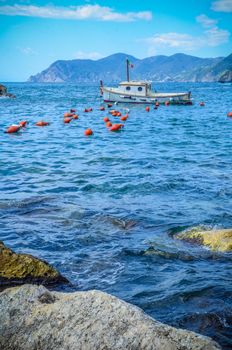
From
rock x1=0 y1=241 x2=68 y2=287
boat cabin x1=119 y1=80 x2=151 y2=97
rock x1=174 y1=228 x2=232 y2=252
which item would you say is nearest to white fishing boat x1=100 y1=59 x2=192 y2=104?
boat cabin x1=119 y1=80 x2=151 y2=97

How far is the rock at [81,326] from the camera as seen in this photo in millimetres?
3441

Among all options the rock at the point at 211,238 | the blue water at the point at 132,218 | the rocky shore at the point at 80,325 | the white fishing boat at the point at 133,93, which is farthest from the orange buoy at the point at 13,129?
the rocky shore at the point at 80,325

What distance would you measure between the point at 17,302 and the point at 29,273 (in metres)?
1.90

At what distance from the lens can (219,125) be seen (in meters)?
33.5

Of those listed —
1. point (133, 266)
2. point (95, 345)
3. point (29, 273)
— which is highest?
point (95, 345)

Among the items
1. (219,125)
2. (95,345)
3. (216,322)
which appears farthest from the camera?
(219,125)

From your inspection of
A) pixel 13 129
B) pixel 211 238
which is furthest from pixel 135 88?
pixel 211 238

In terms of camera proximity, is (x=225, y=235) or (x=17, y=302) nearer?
(x=17, y=302)

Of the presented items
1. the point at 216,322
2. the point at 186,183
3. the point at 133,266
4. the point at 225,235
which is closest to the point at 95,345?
the point at 216,322

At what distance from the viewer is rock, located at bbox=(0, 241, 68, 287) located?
5.95m

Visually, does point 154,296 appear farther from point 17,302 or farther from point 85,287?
point 17,302

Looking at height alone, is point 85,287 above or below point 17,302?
below

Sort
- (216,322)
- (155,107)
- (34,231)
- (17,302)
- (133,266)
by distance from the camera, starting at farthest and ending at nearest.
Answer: (155,107) < (34,231) < (133,266) < (216,322) < (17,302)

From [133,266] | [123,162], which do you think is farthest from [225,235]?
[123,162]
